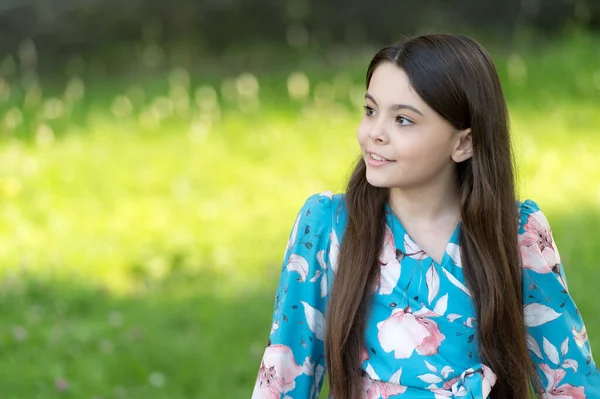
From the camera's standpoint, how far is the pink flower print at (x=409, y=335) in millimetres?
2525

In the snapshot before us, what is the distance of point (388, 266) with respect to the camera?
2.63m

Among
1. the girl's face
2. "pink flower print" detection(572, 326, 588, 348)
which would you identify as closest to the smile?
the girl's face

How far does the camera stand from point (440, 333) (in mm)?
2541

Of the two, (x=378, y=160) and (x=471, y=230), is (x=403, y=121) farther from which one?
(x=471, y=230)

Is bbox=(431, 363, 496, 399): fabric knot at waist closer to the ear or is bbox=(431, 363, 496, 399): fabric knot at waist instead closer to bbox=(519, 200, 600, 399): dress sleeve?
bbox=(519, 200, 600, 399): dress sleeve

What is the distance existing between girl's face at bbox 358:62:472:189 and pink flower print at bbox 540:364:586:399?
63 centimetres

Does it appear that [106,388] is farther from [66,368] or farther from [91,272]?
[91,272]

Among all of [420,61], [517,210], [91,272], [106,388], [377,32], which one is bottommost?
[106,388]

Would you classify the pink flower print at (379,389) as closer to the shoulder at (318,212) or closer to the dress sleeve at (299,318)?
the dress sleeve at (299,318)

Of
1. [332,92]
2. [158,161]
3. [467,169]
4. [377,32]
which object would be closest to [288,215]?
[158,161]

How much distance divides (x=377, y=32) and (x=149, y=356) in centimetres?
611

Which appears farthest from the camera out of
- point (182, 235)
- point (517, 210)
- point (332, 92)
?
point (332, 92)

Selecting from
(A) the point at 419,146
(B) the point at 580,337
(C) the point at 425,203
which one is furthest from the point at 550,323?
(A) the point at 419,146

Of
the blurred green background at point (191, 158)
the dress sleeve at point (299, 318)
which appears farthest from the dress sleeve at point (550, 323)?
the blurred green background at point (191, 158)
